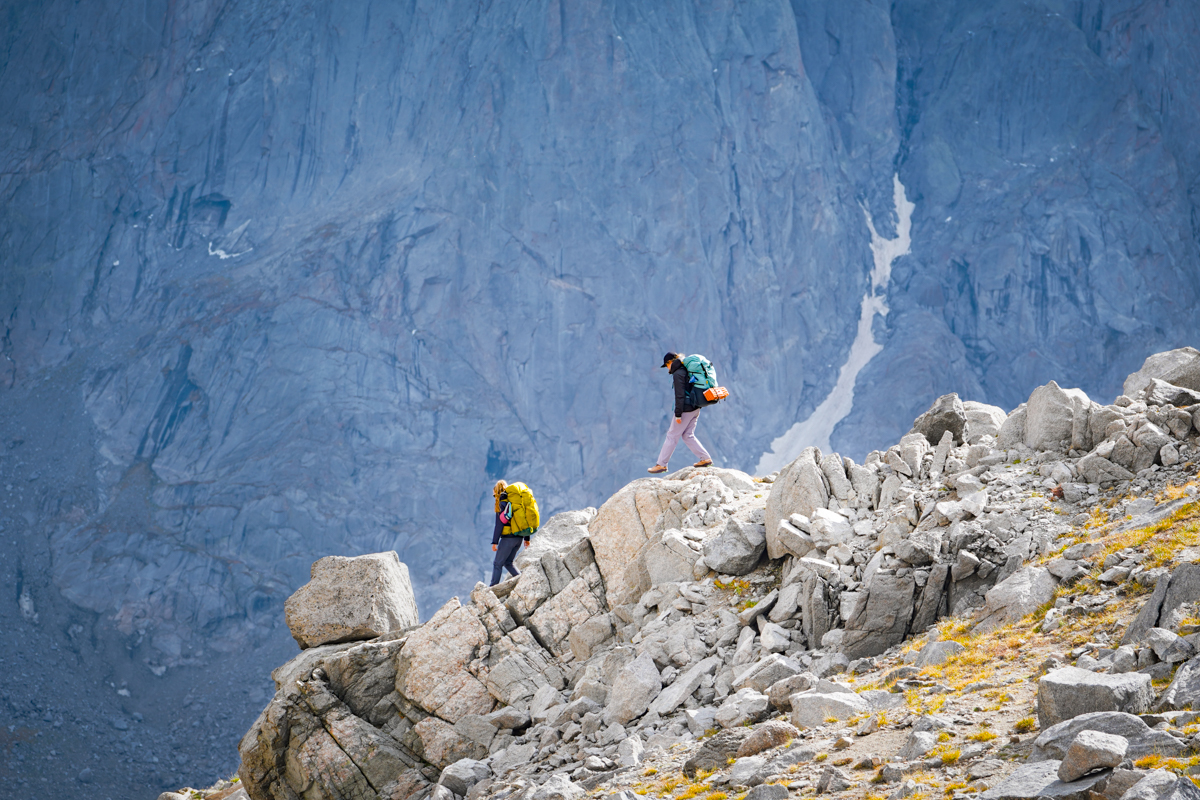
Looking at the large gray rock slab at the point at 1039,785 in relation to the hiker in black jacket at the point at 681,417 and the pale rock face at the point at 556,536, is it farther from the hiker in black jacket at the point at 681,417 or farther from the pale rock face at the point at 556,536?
the pale rock face at the point at 556,536

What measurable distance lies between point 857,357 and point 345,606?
10741 centimetres

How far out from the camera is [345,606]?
20.3m

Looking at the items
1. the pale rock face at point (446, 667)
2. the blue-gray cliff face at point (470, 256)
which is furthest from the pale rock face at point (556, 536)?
the blue-gray cliff face at point (470, 256)

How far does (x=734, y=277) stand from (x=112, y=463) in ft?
253

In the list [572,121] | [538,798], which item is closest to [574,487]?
[572,121]

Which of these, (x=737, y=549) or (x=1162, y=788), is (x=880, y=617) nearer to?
(x=737, y=549)

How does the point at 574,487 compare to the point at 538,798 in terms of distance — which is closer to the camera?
the point at 538,798

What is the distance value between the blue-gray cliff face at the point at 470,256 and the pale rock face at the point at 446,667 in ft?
268

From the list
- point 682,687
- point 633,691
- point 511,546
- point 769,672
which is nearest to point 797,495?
point 682,687

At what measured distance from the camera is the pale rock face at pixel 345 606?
20.2 m

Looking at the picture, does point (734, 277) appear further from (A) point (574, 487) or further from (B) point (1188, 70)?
(B) point (1188, 70)

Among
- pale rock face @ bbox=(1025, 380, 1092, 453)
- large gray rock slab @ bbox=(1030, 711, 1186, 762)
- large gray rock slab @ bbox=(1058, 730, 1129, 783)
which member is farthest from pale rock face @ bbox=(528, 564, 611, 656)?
large gray rock slab @ bbox=(1058, 730, 1129, 783)

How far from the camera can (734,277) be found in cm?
11344

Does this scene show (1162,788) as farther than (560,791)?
No
